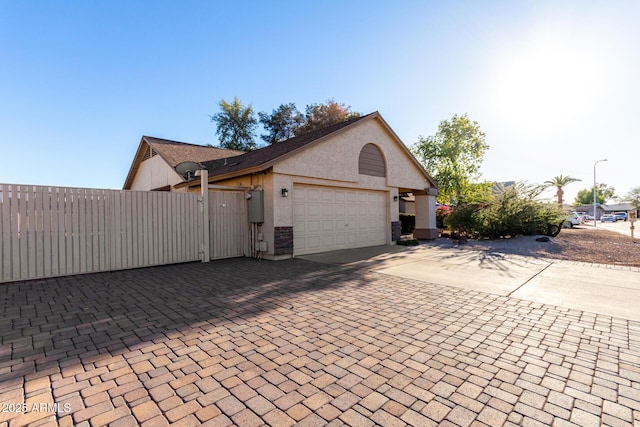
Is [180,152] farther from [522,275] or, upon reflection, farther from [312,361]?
[522,275]

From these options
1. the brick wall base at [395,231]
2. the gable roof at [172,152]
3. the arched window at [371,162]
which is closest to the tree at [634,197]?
the brick wall base at [395,231]

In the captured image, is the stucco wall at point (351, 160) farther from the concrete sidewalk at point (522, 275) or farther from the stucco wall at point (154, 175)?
the stucco wall at point (154, 175)

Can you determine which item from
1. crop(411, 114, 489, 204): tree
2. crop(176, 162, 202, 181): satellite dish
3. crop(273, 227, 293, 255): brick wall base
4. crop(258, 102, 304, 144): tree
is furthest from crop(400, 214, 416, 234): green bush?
crop(258, 102, 304, 144): tree

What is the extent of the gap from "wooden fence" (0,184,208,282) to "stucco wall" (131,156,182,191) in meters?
5.38

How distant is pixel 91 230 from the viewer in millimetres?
7227

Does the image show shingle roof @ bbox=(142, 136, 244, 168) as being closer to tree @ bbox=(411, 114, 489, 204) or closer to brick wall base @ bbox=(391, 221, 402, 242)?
brick wall base @ bbox=(391, 221, 402, 242)

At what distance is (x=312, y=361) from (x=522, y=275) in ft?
20.3

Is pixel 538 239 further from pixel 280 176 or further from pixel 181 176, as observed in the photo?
pixel 181 176

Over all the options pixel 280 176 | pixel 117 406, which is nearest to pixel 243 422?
pixel 117 406

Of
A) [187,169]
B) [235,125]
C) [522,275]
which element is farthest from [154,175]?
[522,275]

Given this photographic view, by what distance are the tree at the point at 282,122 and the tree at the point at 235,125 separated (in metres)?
1.82

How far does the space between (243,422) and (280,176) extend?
302 inches

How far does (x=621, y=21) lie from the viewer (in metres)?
7.37

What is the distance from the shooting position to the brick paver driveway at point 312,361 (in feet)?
6.98
